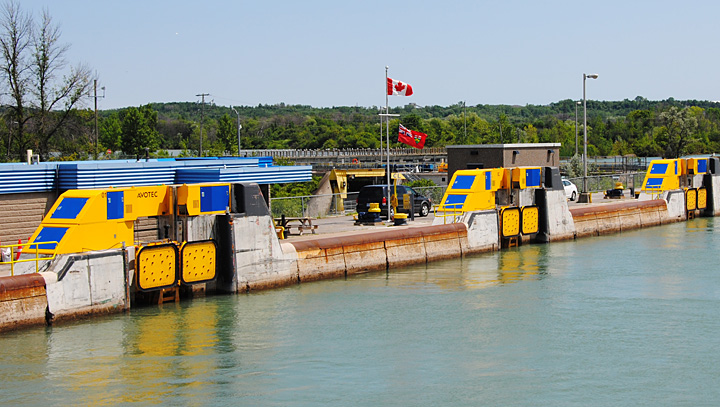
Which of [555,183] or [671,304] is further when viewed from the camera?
[555,183]

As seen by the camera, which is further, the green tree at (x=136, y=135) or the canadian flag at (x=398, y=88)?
the green tree at (x=136, y=135)

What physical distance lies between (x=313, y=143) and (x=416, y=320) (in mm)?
152765

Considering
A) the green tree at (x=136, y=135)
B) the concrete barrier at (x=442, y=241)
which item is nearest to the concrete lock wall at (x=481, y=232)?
the concrete barrier at (x=442, y=241)

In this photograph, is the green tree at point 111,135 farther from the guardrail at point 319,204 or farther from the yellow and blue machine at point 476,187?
the yellow and blue machine at point 476,187

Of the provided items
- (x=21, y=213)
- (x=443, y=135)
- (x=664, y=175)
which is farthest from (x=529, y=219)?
(x=443, y=135)

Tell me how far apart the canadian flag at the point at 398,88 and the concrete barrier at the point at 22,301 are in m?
20.5

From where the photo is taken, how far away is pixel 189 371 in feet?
63.7

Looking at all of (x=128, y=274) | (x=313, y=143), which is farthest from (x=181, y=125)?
(x=128, y=274)

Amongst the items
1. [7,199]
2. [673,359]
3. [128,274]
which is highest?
[7,199]

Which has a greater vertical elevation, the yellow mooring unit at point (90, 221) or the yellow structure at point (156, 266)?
the yellow mooring unit at point (90, 221)

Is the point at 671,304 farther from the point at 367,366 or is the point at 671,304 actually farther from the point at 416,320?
the point at 367,366

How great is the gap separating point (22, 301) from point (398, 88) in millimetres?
21530

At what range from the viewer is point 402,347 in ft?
69.5

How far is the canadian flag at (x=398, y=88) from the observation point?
1553 inches
